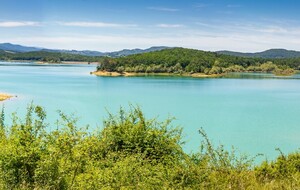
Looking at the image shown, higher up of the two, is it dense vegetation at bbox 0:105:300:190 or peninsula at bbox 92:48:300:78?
dense vegetation at bbox 0:105:300:190

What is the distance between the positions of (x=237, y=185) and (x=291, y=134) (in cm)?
1899

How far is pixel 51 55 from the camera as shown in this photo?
178500mm

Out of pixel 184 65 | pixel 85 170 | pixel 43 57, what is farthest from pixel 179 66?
pixel 43 57

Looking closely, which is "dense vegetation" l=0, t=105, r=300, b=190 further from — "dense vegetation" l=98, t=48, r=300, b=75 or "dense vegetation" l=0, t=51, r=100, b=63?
"dense vegetation" l=0, t=51, r=100, b=63

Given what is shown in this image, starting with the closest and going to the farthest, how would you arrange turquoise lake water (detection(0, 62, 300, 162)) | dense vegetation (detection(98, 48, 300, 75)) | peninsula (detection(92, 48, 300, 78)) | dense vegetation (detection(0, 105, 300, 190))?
dense vegetation (detection(0, 105, 300, 190)) → turquoise lake water (detection(0, 62, 300, 162)) → peninsula (detection(92, 48, 300, 78)) → dense vegetation (detection(98, 48, 300, 75))

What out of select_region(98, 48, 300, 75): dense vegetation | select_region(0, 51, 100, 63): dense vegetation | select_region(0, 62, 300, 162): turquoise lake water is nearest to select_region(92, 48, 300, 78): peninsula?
select_region(98, 48, 300, 75): dense vegetation

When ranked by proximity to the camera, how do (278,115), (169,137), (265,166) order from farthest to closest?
(278,115) → (265,166) → (169,137)

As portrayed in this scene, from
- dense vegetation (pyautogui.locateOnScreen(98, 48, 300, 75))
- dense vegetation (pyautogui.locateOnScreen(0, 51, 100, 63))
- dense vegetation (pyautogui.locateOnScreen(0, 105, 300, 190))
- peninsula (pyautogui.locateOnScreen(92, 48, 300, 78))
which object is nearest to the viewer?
dense vegetation (pyautogui.locateOnScreen(0, 105, 300, 190))

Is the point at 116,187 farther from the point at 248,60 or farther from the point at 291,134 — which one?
the point at 248,60

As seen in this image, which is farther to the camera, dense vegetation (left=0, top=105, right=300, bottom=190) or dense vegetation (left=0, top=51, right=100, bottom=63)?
dense vegetation (left=0, top=51, right=100, bottom=63)

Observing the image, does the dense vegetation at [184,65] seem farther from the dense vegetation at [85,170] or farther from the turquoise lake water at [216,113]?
the dense vegetation at [85,170]

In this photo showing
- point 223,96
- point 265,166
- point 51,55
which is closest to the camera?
point 265,166

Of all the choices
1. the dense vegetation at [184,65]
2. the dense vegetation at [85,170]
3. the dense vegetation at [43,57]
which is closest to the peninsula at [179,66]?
the dense vegetation at [184,65]

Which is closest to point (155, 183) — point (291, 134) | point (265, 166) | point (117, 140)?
point (117, 140)
